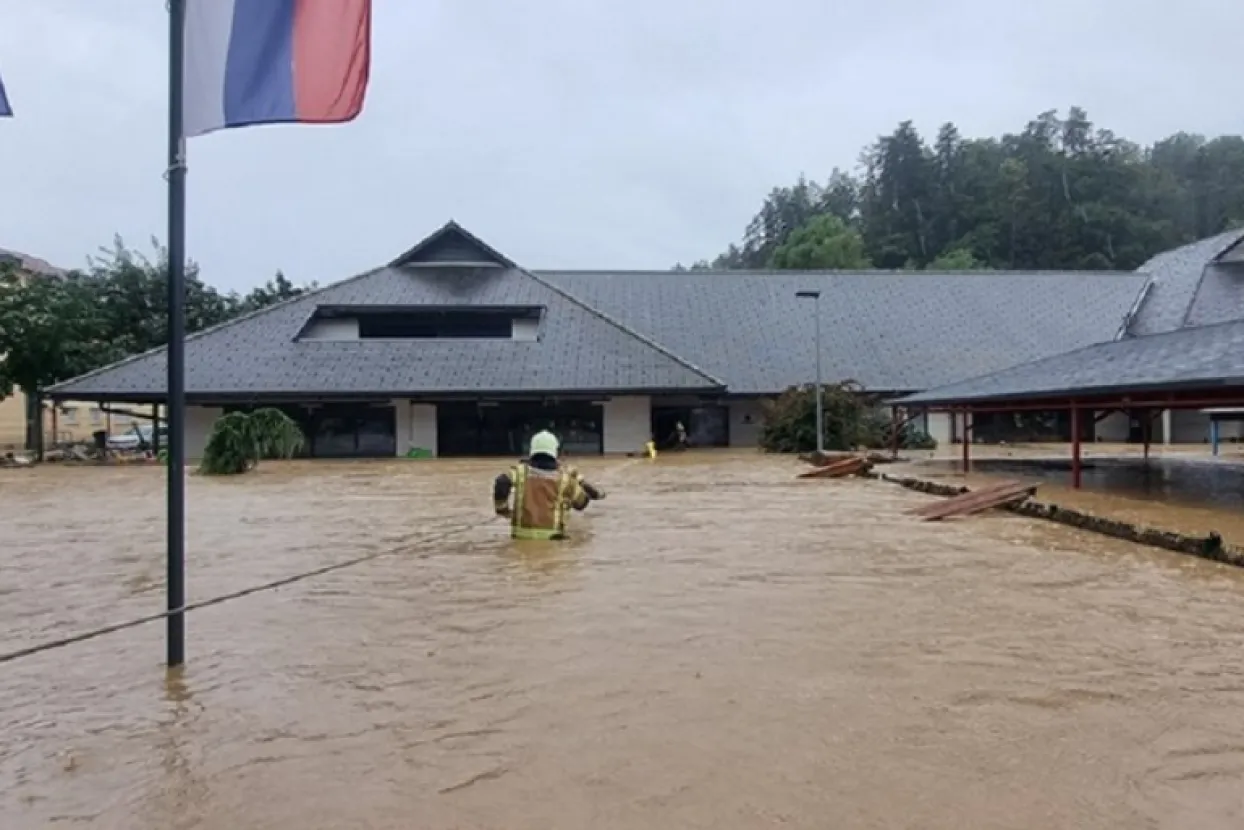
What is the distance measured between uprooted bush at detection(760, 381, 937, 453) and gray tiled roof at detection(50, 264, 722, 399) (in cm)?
224

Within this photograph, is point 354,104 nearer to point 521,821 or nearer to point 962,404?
point 521,821

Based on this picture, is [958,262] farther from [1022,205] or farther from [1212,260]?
[1212,260]

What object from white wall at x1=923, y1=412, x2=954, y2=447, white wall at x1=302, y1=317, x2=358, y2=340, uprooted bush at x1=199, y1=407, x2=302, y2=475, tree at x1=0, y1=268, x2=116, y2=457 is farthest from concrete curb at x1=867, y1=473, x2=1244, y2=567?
tree at x1=0, y1=268, x2=116, y2=457

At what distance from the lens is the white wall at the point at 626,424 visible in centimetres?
3108

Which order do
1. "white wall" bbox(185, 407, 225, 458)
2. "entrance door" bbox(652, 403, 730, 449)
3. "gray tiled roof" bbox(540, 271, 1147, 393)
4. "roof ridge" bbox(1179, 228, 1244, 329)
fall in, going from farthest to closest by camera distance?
"roof ridge" bbox(1179, 228, 1244, 329), "gray tiled roof" bbox(540, 271, 1147, 393), "entrance door" bbox(652, 403, 730, 449), "white wall" bbox(185, 407, 225, 458)

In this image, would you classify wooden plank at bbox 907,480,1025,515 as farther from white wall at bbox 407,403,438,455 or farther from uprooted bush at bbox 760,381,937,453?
white wall at bbox 407,403,438,455

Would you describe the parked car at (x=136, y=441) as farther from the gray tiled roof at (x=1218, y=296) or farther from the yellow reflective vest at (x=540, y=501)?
the gray tiled roof at (x=1218, y=296)

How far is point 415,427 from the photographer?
102 ft

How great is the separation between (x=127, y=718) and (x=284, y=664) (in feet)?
3.50

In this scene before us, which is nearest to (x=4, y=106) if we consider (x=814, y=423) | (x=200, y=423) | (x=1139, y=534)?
(x=1139, y=534)

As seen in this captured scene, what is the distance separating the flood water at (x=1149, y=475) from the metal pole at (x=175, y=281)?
1249 centimetres

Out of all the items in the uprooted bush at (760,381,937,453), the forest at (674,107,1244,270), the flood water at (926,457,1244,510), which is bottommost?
the flood water at (926,457,1244,510)

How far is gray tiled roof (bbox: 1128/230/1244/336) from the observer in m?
38.2

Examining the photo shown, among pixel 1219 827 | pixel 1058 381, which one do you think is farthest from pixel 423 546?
pixel 1058 381
